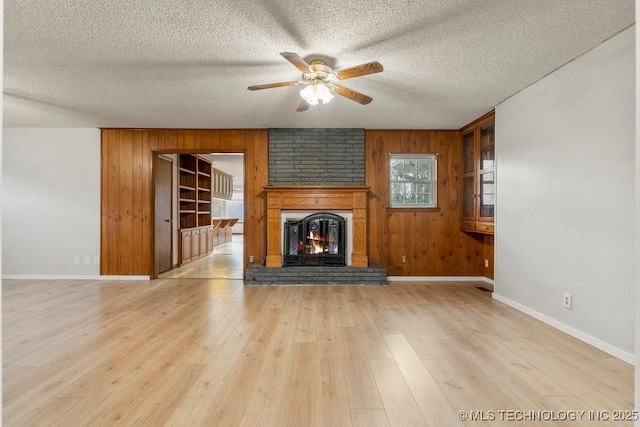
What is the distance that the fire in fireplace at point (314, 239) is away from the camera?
5.12m

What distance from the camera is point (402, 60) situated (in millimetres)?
3000

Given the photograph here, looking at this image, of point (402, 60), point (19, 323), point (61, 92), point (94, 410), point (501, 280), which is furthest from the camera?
point (501, 280)

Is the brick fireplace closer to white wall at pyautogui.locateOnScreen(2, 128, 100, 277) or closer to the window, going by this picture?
the window

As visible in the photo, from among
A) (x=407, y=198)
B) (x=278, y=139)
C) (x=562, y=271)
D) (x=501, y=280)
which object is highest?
(x=278, y=139)

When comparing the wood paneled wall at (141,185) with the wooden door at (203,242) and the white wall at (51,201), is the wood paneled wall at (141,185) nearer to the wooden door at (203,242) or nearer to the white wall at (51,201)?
the white wall at (51,201)

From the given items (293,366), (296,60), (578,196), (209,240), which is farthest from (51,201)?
(578,196)

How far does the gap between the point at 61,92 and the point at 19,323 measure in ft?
7.97

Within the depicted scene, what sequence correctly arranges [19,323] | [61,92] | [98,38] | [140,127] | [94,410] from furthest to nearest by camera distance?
[140,127] < [61,92] < [19,323] < [98,38] < [94,410]

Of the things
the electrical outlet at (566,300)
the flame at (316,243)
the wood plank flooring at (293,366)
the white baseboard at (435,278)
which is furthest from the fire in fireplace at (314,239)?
the electrical outlet at (566,300)

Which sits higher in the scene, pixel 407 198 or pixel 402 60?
pixel 402 60

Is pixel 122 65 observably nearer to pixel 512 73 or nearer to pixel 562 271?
pixel 512 73

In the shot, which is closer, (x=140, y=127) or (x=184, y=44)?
(x=184, y=44)

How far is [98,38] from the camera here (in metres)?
2.65

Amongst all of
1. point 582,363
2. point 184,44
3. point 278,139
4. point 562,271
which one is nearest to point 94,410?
point 184,44
